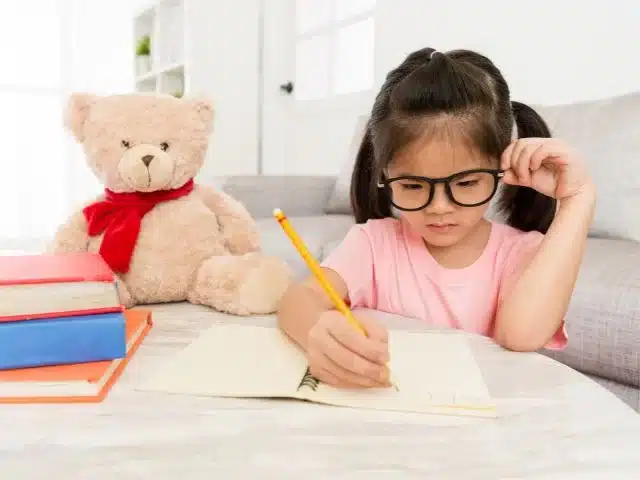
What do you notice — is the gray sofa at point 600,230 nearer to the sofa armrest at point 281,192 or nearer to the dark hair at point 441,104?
the sofa armrest at point 281,192

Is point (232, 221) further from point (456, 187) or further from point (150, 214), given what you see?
point (456, 187)

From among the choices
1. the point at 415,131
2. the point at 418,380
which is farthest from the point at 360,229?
the point at 418,380

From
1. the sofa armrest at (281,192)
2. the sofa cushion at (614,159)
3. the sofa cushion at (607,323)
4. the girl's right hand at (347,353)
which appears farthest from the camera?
the sofa armrest at (281,192)

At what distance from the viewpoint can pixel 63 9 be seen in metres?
4.03

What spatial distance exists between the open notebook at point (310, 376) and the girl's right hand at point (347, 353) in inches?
0.4

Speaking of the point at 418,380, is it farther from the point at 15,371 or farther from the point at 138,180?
the point at 138,180

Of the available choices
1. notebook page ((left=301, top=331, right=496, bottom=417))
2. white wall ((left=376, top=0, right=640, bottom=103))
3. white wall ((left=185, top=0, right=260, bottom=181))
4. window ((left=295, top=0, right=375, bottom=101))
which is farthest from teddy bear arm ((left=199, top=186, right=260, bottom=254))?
white wall ((left=185, top=0, right=260, bottom=181))

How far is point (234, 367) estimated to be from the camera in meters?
0.53

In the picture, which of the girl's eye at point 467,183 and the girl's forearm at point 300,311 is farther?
the girl's eye at point 467,183

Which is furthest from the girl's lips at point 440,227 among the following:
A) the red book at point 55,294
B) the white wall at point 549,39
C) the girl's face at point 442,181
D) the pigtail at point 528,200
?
the white wall at point 549,39

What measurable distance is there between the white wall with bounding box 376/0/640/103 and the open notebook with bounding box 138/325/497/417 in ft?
5.30

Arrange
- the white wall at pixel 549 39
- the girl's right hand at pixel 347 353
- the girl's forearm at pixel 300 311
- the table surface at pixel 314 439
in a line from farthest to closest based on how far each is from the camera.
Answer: the white wall at pixel 549 39, the girl's forearm at pixel 300 311, the girl's right hand at pixel 347 353, the table surface at pixel 314 439

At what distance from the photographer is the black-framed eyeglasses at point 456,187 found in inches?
28.6

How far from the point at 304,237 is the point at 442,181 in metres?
1.01
